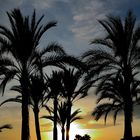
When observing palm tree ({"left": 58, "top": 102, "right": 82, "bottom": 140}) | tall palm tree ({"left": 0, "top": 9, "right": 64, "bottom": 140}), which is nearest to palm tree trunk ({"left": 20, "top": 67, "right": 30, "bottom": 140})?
tall palm tree ({"left": 0, "top": 9, "right": 64, "bottom": 140})

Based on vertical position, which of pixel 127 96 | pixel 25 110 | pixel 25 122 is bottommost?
pixel 25 122

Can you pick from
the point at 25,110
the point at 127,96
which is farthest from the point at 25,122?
the point at 127,96

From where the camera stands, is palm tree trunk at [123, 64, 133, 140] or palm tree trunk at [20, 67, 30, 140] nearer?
palm tree trunk at [20, 67, 30, 140]

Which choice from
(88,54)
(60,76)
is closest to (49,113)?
(60,76)

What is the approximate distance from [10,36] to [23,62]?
1756mm

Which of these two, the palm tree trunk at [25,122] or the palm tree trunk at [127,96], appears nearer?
the palm tree trunk at [25,122]

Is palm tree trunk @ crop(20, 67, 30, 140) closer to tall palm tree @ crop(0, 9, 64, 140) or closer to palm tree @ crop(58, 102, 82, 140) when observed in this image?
tall palm tree @ crop(0, 9, 64, 140)

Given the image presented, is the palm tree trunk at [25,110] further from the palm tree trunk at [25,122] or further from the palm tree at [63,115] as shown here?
the palm tree at [63,115]

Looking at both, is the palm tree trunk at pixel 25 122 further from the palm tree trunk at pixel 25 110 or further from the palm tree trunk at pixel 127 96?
the palm tree trunk at pixel 127 96

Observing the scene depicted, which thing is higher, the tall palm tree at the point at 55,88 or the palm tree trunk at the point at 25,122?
the tall palm tree at the point at 55,88

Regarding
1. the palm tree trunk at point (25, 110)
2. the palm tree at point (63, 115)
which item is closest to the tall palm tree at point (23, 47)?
the palm tree trunk at point (25, 110)

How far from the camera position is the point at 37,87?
112 ft

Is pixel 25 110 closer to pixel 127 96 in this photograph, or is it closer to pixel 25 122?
pixel 25 122

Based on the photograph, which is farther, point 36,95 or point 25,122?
point 36,95
